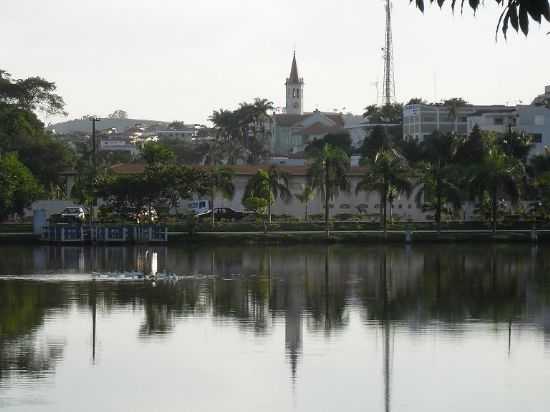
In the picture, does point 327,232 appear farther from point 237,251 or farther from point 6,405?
point 6,405

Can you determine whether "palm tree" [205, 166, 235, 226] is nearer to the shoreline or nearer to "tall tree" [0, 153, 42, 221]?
the shoreline

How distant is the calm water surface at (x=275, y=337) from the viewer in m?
26.4

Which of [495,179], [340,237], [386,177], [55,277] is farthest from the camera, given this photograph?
[386,177]

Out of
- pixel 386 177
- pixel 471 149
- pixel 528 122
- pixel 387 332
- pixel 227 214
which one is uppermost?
pixel 528 122

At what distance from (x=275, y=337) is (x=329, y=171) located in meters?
50.1

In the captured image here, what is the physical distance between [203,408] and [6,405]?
3.89 meters

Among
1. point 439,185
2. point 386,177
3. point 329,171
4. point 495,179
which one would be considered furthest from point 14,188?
point 495,179

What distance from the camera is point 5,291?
4684 centimetres

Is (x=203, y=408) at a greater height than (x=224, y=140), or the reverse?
(x=224, y=140)

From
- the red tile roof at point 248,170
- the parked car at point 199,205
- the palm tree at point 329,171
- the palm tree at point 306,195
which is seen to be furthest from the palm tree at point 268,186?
the parked car at point 199,205

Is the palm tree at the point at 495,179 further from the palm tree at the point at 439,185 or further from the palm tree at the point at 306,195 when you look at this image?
the palm tree at the point at 306,195

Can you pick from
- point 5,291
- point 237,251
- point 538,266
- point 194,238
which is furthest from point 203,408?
point 194,238

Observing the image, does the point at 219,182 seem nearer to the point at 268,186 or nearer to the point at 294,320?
the point at 268,186

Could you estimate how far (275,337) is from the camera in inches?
1366
